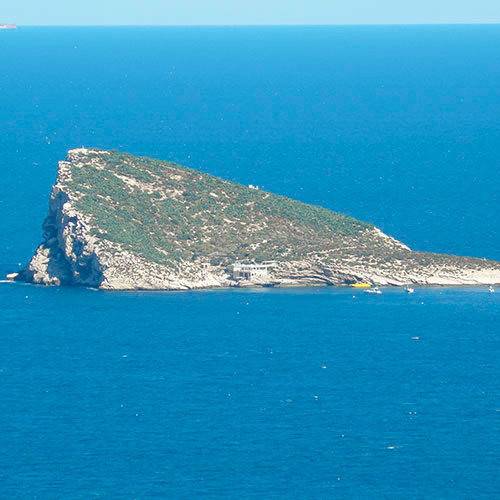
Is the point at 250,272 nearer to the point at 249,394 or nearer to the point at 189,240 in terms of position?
the point at 189,240

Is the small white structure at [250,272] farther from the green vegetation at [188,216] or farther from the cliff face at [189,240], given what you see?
the green vegetation at [188,216]

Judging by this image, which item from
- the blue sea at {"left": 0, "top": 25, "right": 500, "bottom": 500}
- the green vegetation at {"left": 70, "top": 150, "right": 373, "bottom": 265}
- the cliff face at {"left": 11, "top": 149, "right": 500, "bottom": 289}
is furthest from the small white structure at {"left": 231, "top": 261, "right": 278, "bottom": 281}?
the blue sea at {"left": 0, "top": 25, "right": 500, "bottom": 500}

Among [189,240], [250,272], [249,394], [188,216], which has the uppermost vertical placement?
[188,216]

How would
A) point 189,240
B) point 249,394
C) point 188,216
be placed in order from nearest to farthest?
point 249,394 < point 189,240 < point 188,216

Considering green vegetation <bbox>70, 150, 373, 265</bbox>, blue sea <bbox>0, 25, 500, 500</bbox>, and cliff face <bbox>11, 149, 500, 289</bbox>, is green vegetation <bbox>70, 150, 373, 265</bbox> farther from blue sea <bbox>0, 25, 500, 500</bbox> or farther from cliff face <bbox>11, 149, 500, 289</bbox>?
blue sea <bbox>0, 25, 500, 500</bbox>

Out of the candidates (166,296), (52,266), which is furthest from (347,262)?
(52,266)

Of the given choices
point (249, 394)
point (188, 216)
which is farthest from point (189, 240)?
point (249, 394)

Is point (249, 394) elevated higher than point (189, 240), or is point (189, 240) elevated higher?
point (189, 240)
